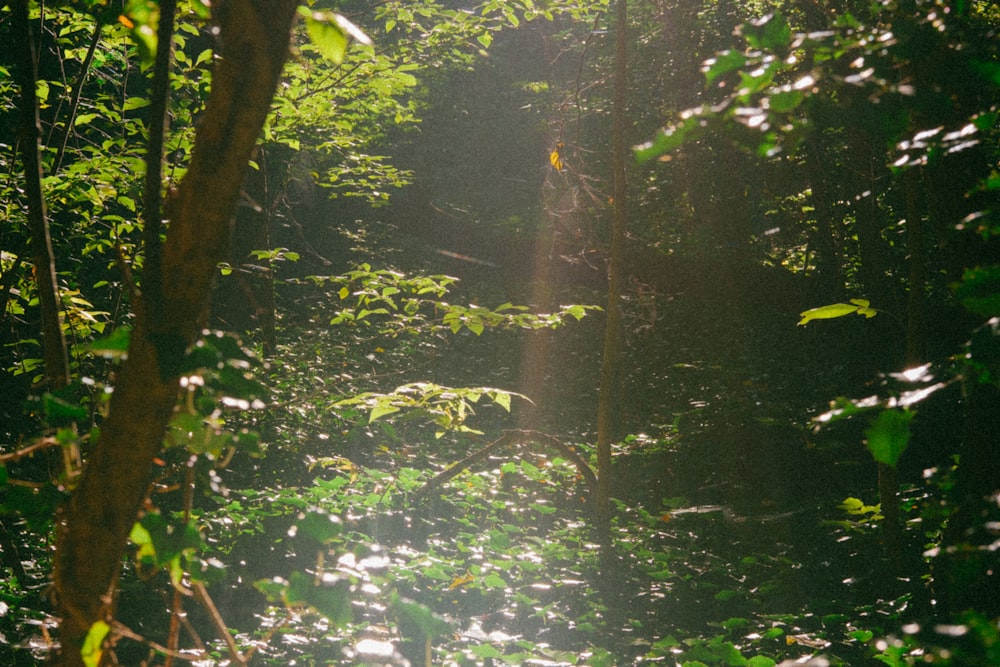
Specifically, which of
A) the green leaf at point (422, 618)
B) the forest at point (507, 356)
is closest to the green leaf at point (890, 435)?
the forest at point (507, 356)

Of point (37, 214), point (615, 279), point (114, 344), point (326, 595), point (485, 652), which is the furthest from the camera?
point (615, 279)

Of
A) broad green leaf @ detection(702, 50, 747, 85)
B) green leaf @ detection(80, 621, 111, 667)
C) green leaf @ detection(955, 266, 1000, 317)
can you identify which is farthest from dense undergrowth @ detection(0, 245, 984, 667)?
broad green leaf @ detection(702, 50, 747, 85)

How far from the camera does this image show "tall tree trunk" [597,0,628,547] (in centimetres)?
506

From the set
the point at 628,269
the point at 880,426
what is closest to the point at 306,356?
the point at 628,269

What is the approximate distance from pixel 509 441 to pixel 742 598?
181 centimetres

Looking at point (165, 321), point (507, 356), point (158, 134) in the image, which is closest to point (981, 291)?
point (165, 321)

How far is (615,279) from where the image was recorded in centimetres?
518

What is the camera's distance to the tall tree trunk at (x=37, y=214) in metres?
1.70

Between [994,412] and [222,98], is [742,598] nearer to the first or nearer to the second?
[994,412]

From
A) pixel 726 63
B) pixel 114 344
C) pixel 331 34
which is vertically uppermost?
pixel 331 34

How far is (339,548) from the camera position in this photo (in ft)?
3.83

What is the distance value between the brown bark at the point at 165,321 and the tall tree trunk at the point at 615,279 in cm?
396

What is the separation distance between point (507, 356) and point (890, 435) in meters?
9.57

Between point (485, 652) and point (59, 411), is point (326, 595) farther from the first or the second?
point (485, 652)
